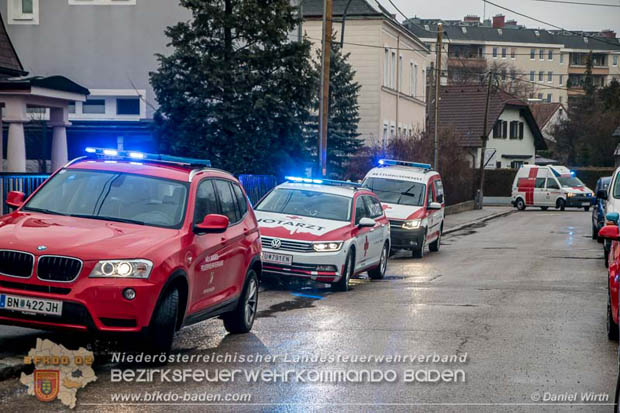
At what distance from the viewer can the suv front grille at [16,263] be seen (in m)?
8.71

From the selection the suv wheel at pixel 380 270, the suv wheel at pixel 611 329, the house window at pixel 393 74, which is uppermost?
the house window at pixel 393 74

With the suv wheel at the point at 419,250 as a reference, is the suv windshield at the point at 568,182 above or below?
below

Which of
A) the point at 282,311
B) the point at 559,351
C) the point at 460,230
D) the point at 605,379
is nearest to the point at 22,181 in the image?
the point at 282,311

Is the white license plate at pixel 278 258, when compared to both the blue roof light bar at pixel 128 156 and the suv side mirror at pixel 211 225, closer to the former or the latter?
the blue roof light bar at pixel 128 156

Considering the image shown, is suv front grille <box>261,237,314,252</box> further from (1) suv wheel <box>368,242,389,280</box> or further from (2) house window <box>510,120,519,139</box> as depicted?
(2) house window <box>510,120,519,139</box>

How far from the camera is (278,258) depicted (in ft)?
52.7

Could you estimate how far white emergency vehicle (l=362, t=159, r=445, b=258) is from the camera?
24359 millimetres

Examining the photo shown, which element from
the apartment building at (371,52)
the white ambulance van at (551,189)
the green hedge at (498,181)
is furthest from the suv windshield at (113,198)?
the green hedge at (498,181)

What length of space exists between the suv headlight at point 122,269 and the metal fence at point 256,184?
17.1 meters

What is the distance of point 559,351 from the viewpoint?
10.5 meters

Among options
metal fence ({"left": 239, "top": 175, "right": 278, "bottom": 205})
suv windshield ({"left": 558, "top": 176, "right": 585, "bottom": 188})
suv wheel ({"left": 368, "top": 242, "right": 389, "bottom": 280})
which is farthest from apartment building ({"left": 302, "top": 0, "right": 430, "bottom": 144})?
suv wheel ({"left": 368, "top": 242, "right": 389, "bottom": 280})

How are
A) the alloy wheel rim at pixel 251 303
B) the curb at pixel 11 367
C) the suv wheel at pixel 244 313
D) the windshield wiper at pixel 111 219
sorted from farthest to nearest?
1. the alloy wheel rim at pixel 251 303
2. the suv wheel at pixel 244 313
3. the windshield wiper at pixel 111 219
4. the curb at pixel 11 367

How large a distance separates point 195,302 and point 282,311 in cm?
388

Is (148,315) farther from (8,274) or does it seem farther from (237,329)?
(237,329)
